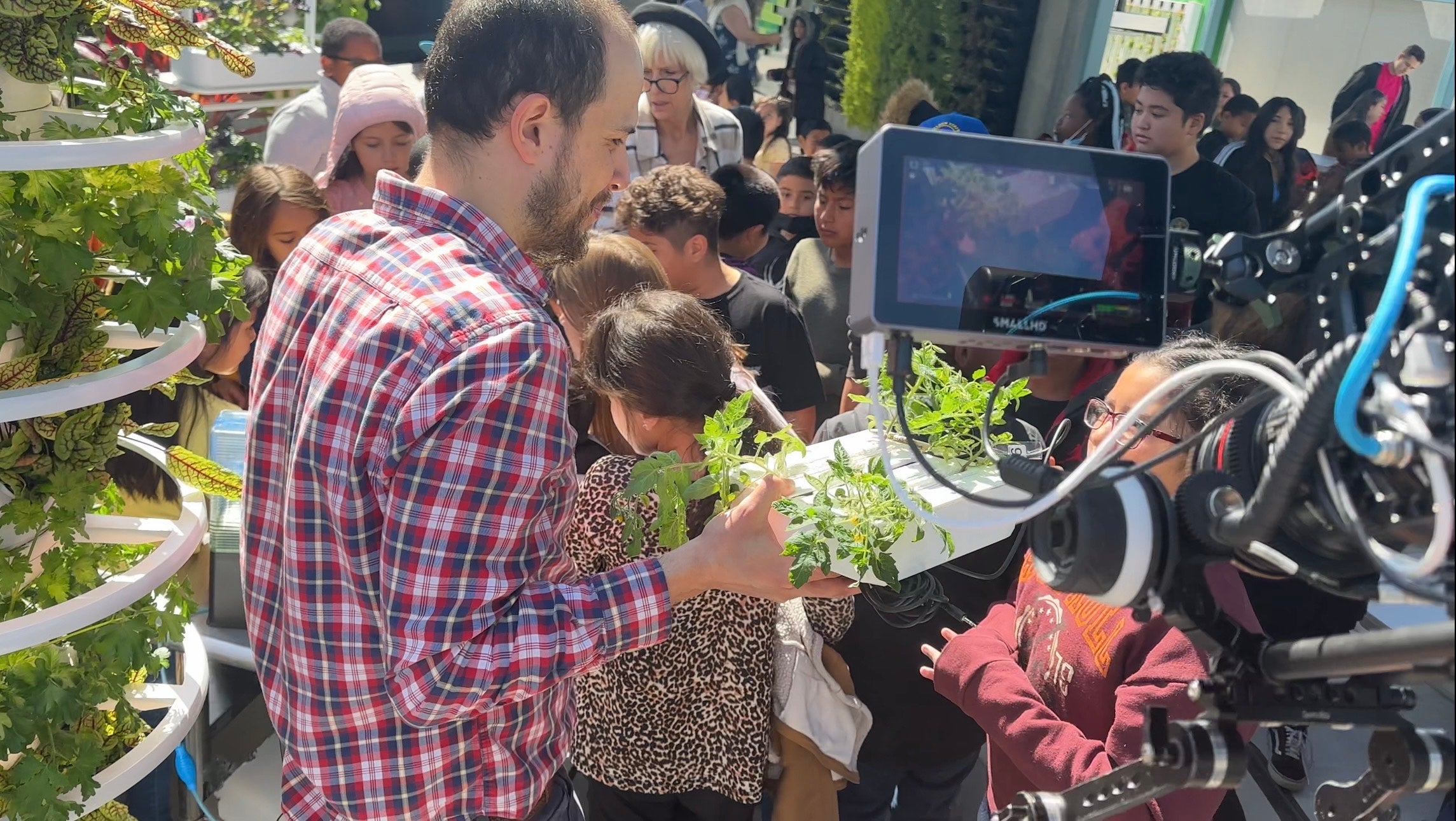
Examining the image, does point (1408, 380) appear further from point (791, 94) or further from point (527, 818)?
point (791, 94)

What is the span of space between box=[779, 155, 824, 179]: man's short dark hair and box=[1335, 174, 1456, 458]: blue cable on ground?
4.65 metres

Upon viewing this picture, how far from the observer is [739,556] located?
160cm

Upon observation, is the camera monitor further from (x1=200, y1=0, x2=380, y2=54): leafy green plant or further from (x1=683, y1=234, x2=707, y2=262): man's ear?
(x1=200, y1=0, x2=380, y2=54): leafy green plant

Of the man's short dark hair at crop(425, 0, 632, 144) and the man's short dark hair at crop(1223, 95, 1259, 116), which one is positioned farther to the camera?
the man's short dark hair at crop(1223, 95, 1259, 116)

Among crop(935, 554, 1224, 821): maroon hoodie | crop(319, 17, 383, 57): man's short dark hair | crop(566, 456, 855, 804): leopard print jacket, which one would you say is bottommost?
crop(566, 456, 855, 804): leopard print jacket

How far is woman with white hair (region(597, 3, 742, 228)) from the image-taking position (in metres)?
4.87

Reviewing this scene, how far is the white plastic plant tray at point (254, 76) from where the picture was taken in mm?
5281

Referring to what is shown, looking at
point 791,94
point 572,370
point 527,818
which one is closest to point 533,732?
point 527,818

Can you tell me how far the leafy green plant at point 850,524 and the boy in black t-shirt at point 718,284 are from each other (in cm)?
154

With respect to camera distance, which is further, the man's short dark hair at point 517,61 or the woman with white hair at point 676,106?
the woman with white hair at point 676,106

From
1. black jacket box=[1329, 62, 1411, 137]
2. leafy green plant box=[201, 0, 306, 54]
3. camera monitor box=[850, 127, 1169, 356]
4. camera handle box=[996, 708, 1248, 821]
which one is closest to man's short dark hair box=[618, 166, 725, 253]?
camera monitor box=[850, 127, 1169, 356]

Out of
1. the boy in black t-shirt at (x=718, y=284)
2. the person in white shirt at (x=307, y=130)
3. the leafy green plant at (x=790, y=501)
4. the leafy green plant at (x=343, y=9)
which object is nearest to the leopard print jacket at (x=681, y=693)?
the leafy green plant at (x=790, y=501)

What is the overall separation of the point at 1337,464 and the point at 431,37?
7369mm

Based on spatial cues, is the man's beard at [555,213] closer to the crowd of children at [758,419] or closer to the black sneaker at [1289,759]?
the crowd of children at [758,419]
